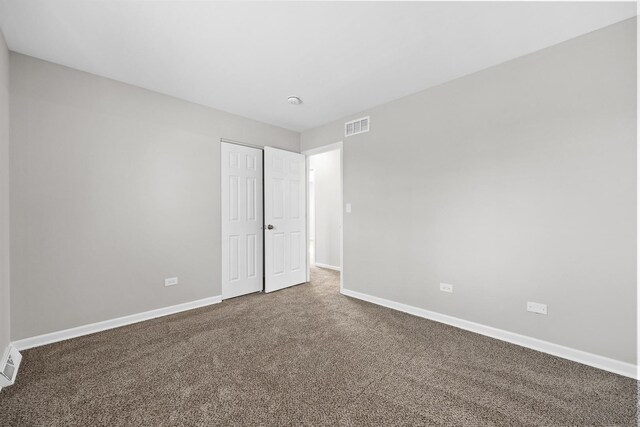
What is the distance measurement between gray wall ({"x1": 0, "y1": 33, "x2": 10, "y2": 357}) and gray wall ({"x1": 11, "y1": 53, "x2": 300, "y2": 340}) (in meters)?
0.08

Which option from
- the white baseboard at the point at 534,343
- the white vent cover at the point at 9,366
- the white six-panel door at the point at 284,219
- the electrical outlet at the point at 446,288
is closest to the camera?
the white vent cover at the point at 9,366

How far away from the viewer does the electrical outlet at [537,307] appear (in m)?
2.31

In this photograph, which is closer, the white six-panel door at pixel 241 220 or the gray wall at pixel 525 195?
the gray wall at pixel 525 195

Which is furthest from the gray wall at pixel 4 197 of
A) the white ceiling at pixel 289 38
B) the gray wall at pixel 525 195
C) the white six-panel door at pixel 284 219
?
the gray wall at pixel 525 195

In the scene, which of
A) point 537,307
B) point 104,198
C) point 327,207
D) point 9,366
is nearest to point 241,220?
point 104,198

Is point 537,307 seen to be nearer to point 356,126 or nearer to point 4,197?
point 356,126

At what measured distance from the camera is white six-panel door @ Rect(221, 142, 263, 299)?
3705 millimetres

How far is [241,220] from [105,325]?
188cm

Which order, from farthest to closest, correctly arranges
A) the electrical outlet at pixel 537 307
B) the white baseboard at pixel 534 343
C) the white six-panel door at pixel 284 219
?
1. the white six-panel door at pixel 284 219
2. the electrical outlet at pixel 537 307
3. the white baseboard at pixel 534 343

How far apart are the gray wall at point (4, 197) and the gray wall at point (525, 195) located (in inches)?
142

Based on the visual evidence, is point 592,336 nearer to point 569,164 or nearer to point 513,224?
point 513,224

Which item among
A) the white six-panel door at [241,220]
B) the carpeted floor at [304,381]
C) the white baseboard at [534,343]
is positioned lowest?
the carpeted floor at [304,381]

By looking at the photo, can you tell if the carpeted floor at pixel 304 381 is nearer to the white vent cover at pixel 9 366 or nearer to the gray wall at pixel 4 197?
the white vent cover at pixel 9 366

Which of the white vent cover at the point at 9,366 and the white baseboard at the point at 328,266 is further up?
the white vent cover at the point at 9,366
